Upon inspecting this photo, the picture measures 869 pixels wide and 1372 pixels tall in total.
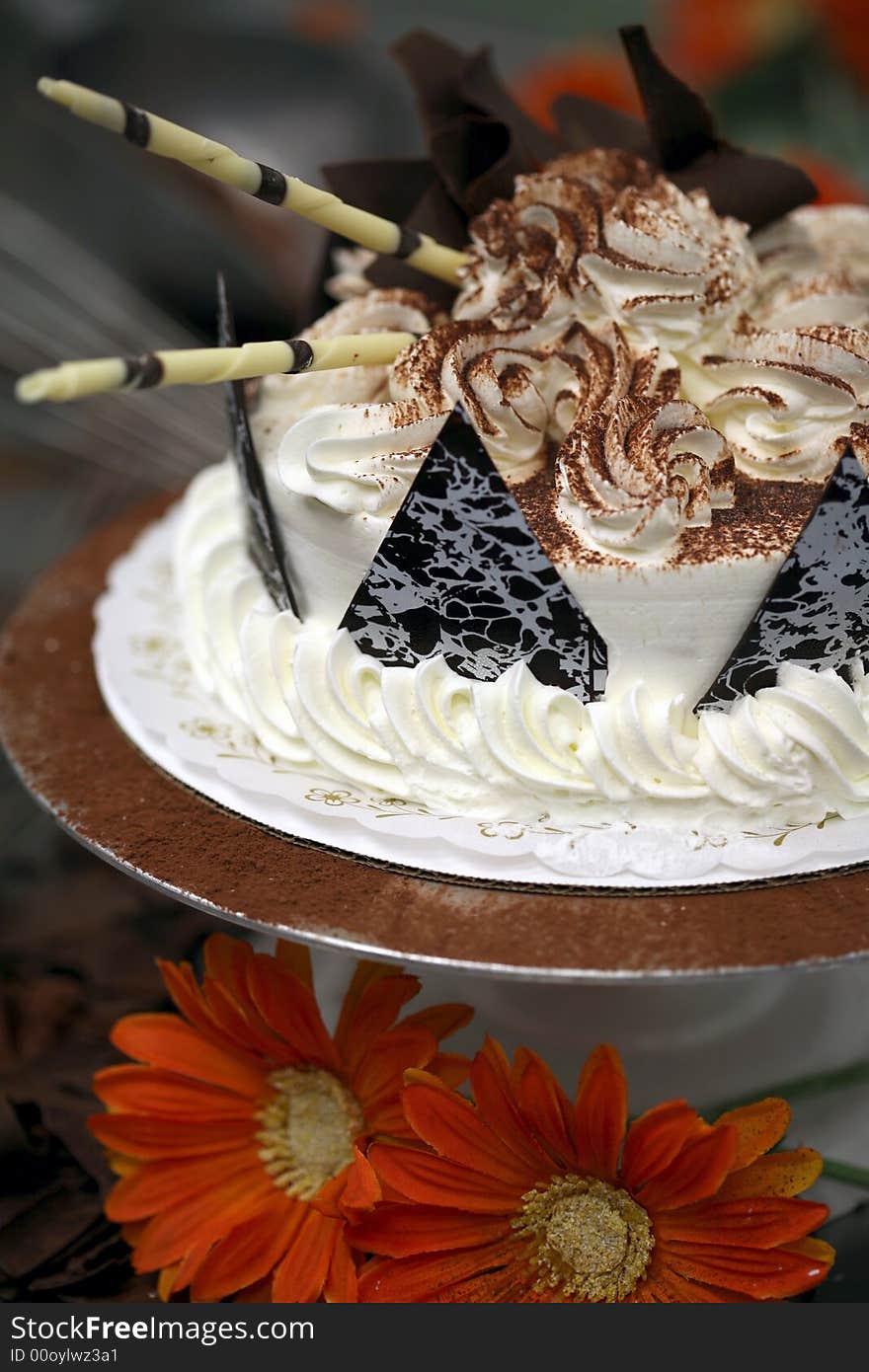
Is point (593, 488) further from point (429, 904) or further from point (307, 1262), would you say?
point (307, 1262)

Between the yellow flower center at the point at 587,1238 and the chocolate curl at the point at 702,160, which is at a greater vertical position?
the chocolate curl at the point at 702,160

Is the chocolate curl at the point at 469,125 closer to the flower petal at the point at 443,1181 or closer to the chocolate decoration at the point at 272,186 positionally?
the chocolate decoration at the point at 272,186

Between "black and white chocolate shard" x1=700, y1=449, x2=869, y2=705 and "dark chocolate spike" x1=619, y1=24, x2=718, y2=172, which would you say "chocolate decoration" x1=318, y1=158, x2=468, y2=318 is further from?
"black and white chocolate shard" x1=700, y1=449, x2=869, y2=705

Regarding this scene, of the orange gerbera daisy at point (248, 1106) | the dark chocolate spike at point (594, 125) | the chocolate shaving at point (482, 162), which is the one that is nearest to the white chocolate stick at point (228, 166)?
the chocolate shaving at point (482, 162)

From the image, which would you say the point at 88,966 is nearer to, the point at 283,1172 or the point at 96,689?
the point at 96,689

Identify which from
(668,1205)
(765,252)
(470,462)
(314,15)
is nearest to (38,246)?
(314,15)

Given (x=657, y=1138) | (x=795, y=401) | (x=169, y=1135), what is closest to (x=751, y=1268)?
(x=657, y=1138)
